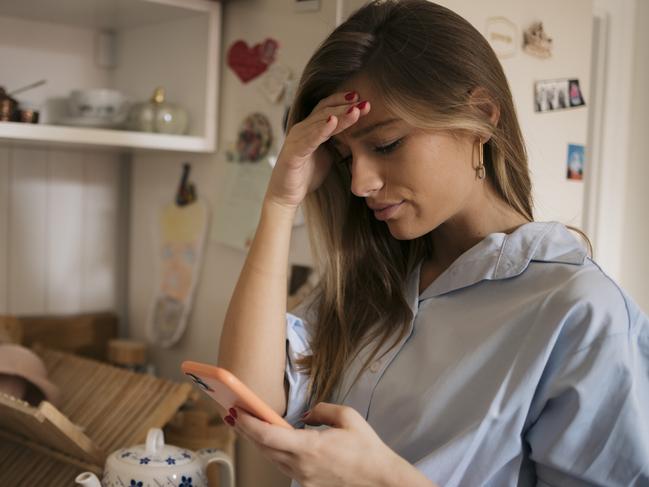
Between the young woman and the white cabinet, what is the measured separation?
0.49 meters

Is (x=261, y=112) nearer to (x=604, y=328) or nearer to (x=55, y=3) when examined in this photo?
(x=55, y=3)

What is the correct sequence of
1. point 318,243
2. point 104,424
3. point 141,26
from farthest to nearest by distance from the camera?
point 141,26 < point 104,424 < point 318,243

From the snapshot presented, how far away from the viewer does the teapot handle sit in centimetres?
119

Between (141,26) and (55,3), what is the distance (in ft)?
0.73

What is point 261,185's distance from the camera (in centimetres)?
147

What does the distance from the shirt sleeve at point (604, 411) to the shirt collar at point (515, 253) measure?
0.35 feet

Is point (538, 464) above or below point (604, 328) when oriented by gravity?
below

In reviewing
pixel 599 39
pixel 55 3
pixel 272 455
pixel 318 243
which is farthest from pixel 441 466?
pixel 599 39

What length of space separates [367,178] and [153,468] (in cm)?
51

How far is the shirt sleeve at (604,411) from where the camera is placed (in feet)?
2.74

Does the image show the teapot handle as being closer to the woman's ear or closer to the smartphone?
the smartphone

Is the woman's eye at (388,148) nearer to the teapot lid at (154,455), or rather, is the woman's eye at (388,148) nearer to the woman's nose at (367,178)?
the woman's nose at (367,178)

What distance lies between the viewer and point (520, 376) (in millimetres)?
893

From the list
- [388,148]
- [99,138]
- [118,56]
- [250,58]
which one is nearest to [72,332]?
[99,138]
